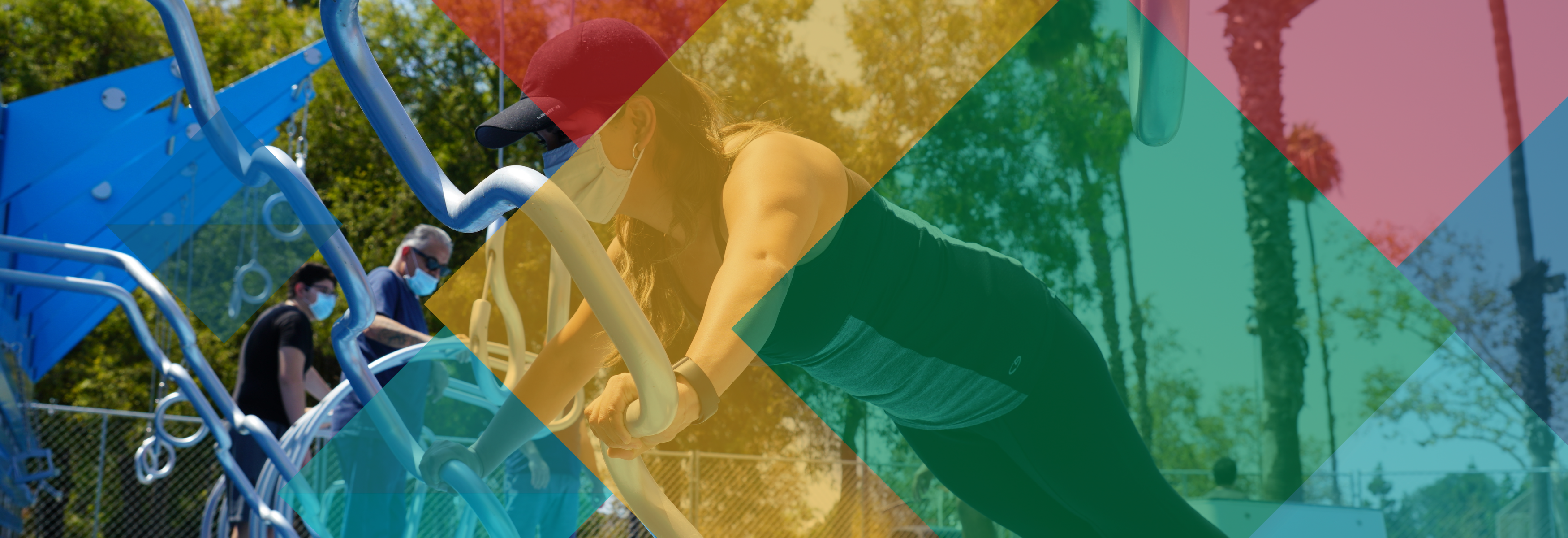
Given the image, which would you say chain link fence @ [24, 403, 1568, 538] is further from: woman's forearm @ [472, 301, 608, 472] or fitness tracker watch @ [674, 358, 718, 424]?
fitness tracker watch @ [674, 358, 718, 424]

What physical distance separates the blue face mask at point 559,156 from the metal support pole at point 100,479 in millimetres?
8291

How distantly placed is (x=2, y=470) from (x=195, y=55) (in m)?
2.99

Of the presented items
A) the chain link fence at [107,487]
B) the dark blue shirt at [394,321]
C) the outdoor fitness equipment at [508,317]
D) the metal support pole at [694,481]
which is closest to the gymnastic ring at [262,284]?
the dark blue shirt at [394,321]

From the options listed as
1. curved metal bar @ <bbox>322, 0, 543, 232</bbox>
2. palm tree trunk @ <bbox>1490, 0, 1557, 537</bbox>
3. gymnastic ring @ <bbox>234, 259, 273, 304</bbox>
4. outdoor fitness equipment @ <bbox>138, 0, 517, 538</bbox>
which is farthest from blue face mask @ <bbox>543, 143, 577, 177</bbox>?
palm tree trunk @ <bbox>1490, 0, 1557, 537</bbox>

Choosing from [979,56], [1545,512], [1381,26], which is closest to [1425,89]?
[1381,26]

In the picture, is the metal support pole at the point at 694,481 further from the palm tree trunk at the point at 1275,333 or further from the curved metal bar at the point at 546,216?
the curved metal bar at the point at 546,216

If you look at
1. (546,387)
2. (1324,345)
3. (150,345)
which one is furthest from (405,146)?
(150,345)

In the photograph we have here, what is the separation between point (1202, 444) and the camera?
57.6 inches

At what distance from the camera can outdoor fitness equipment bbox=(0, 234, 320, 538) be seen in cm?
271

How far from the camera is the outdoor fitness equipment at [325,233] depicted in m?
1.43

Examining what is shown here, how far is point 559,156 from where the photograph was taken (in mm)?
1057

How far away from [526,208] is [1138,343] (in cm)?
97
